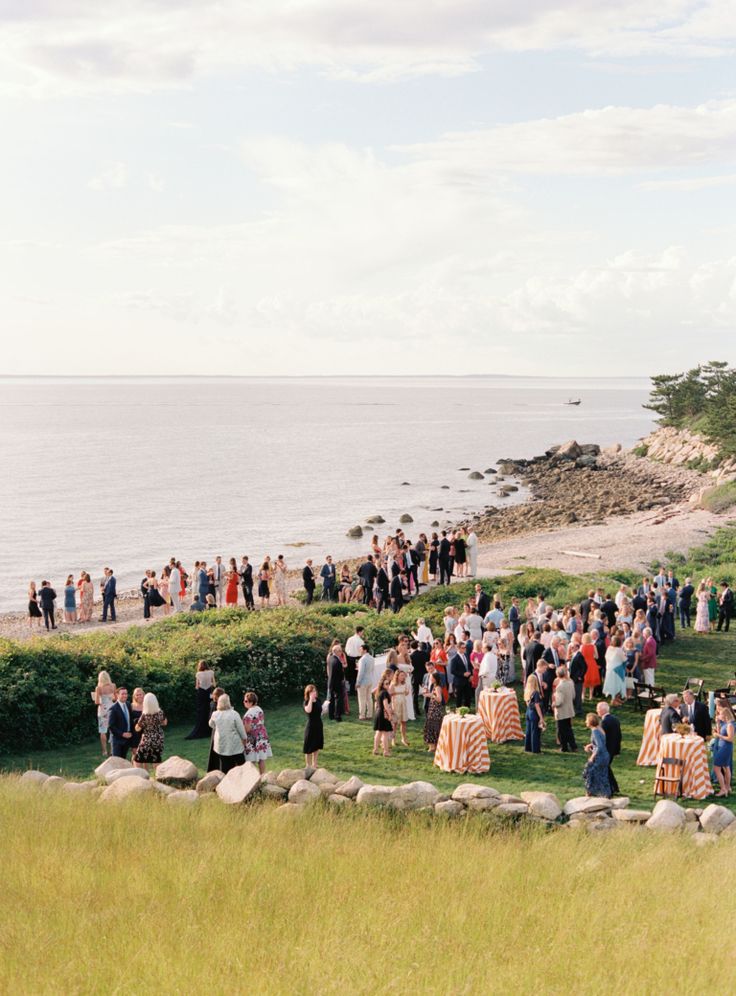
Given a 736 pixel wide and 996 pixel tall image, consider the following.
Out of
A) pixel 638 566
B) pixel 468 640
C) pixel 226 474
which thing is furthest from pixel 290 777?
pixel 226 474

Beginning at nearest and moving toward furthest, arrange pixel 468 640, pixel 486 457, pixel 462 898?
pixel 462 898 < pixel 468 640 < pixel 486 457

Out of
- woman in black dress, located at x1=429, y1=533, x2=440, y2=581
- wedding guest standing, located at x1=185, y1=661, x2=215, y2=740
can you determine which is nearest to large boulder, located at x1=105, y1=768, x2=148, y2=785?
wedding guest standing, located at x1=185, y1=661, x2=215, y2=740

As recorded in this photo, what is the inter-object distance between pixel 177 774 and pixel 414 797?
139 inches

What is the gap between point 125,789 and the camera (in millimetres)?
13664

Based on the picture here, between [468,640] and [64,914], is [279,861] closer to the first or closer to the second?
[64,914]

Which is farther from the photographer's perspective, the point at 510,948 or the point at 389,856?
the point at 389,856

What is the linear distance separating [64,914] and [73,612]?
82.6 feet

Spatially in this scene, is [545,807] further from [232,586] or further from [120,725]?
[232,586]

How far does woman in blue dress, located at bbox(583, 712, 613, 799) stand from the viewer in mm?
14622

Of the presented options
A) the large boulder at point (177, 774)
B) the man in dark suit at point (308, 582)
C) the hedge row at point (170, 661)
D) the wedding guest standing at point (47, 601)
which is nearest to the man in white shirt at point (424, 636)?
the hedge row at point (170, 661)

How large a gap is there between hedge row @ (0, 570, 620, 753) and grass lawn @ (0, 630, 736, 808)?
52 centimetres

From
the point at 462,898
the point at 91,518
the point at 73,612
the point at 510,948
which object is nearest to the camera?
the point at 510,948

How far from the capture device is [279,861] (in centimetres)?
1138

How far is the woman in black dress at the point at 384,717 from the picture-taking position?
Answer: 16.9 metres
